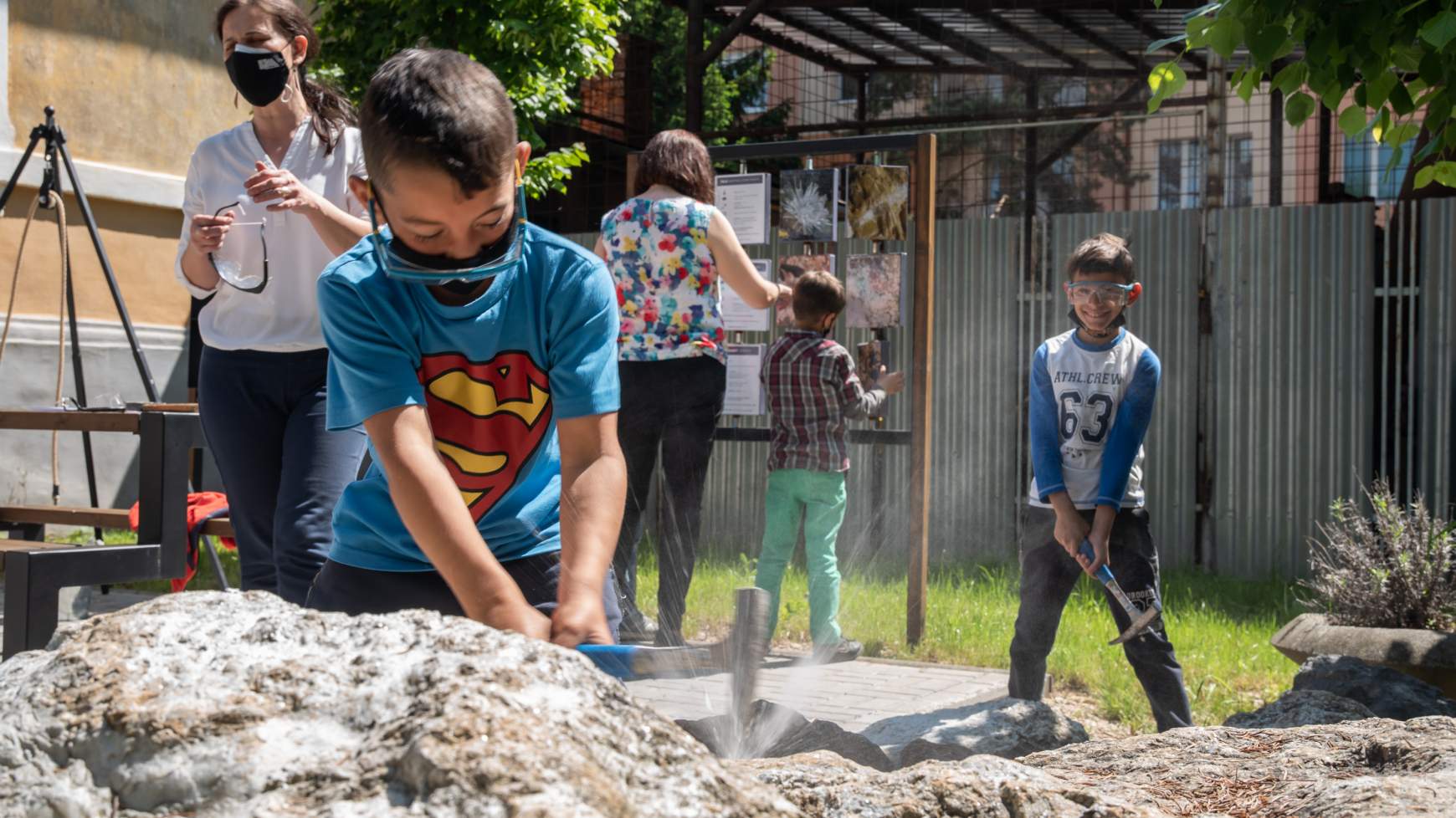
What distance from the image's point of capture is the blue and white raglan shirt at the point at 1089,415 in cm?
441

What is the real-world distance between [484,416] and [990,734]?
1.94 metres

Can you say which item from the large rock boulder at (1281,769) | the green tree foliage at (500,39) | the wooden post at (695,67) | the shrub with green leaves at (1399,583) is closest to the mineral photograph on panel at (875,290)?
the shrub with green leaves at (1399,583)

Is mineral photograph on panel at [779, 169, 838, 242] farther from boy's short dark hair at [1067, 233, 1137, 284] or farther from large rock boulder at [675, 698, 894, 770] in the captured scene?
large rock boulder at [675, 698, 894, 770]

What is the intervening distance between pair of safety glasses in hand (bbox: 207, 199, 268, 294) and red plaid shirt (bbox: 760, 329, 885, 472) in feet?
9.54

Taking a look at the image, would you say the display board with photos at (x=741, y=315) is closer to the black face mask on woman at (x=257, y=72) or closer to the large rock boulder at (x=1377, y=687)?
the large rock boulder at (x=1377, y=687)

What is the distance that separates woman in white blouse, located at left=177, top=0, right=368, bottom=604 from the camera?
3.14 m

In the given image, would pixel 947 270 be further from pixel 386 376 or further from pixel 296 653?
pixel 296 653

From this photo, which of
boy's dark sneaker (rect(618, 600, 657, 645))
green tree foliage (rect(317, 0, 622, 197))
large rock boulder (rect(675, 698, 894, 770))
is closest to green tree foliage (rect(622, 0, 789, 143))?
green tree foliage (rect(317, 0, 622, 197))

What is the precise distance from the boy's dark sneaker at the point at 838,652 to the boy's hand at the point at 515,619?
12.9ft

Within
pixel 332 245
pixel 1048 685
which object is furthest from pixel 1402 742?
pixel 1048 685

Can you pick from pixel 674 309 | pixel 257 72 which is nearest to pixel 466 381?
pixel 257 72

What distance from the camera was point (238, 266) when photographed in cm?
337

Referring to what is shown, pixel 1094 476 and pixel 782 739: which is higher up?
pixel 1094 476

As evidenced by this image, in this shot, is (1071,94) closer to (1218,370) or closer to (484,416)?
(1218,370)
